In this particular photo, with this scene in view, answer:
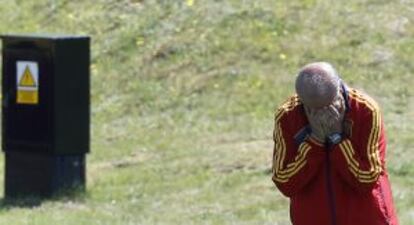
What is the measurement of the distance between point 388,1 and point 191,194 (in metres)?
5.35

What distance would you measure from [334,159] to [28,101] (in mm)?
5998

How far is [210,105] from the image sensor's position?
13578 millimetres

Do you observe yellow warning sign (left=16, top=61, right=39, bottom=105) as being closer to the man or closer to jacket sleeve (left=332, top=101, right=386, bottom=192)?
the man

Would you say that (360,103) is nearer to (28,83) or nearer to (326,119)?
(326,119)

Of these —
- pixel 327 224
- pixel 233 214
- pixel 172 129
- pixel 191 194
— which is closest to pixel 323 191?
pixel 327 224

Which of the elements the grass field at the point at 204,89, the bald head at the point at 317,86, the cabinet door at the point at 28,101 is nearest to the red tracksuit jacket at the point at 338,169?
the bald head at the point at 317,86

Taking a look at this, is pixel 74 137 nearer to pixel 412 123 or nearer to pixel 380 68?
pixel 412 123

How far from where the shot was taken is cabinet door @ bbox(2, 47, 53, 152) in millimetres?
11047

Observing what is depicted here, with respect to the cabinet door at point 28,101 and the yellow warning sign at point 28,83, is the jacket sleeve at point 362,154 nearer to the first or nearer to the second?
the cabinet door at point 28,101

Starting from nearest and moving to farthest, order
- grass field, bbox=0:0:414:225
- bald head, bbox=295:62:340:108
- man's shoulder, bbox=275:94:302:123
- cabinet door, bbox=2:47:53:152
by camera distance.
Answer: bald head, bbox=295:62:340:108, man's shoulder, bbox=275:94:302:123, grass field, bbox=0:0:414:225, cabinet door, bbox=2:47:53:152

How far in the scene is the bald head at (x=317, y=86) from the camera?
5312mm

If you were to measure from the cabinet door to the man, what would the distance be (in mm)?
5576

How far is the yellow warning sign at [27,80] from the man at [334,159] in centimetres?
569

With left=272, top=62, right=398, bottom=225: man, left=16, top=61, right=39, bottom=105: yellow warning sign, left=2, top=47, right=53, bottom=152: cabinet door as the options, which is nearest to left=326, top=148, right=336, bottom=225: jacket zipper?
left=272, top=62, right=398, bottom=225: man
